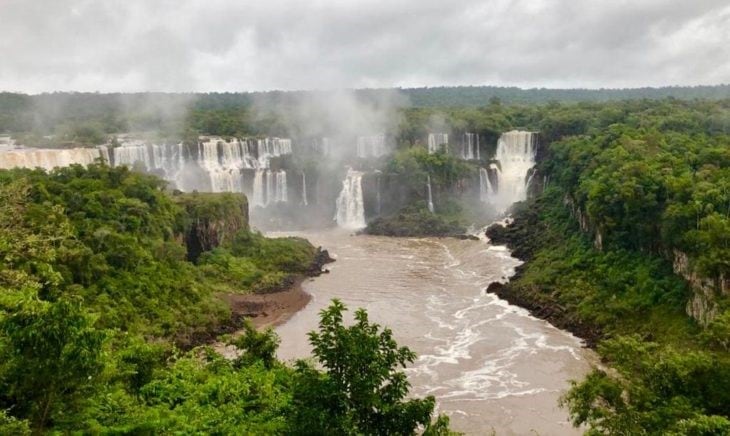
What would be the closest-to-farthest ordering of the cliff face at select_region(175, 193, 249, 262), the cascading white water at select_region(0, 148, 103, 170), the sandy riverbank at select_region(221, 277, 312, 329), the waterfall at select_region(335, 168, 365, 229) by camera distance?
the sandy riverbank at select_region(221, 277, 312, 329) → the cliff face at select_region(175, 193, 249, 262) → the cascading white water at select_region(0, 148, 103, 170) → the waterfall at select_region(335, 168, 365, 229)

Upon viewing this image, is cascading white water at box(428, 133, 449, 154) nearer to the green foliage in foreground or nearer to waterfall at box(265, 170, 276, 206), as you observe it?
waterfall at box(265, 170, 276, 206)

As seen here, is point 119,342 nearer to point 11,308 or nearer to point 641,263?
point 11,308

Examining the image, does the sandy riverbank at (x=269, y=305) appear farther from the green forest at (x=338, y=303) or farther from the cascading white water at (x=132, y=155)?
the cascading white water at (x=132, y=155)

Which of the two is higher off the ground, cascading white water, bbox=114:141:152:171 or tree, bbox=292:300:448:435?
cascading white water, bbox=114:141:152:171

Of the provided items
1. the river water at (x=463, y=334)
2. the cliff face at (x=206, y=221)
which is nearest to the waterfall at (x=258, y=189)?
the river water at (x=463, y=334)

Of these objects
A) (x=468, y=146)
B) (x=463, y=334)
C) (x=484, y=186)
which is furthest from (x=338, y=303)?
(x=468, y=146)

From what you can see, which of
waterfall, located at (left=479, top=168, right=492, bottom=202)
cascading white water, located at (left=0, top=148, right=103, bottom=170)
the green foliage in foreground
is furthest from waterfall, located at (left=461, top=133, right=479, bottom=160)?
the green foliage in foreground

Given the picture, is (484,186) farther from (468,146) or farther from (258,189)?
(258,189)
